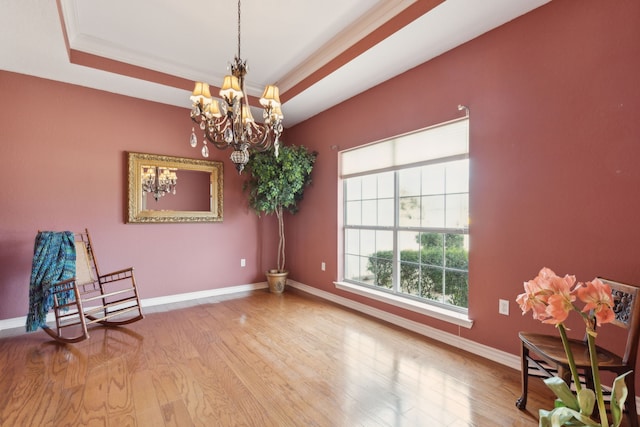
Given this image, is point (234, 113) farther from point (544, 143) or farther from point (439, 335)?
point (439, 335)

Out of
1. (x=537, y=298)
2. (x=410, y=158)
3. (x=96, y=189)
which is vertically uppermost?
(x=410, y=158)

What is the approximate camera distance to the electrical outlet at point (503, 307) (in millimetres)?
2365

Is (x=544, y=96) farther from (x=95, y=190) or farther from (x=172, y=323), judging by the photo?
(x=95, y=190)

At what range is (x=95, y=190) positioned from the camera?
3596 millimetres

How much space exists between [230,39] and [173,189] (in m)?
2.08

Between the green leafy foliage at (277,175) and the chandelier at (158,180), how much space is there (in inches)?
39.5

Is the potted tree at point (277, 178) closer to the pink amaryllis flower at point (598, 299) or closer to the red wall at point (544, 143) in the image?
the red wall at point (544, 143)

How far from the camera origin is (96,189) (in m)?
3.60

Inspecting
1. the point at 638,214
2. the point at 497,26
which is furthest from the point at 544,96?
the point at 638,214

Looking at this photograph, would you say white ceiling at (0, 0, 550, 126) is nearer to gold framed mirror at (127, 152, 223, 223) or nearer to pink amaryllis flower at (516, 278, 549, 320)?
gold framed mirror at (127, 152, 223, 223)

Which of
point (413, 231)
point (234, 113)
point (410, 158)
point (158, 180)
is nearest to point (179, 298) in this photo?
point (158, 180)

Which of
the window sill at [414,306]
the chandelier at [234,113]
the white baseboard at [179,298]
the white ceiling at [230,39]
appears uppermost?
the white ceiling at [230,39]

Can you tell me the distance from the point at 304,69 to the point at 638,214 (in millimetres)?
3178

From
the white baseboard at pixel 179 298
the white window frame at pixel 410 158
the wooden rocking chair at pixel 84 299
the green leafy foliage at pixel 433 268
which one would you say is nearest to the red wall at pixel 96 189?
the white baseboard at pixel 179 298
